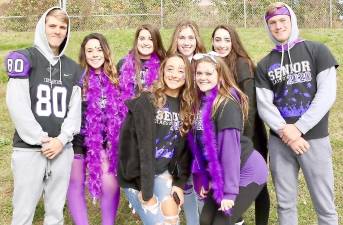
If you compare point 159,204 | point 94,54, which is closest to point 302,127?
point 159,204

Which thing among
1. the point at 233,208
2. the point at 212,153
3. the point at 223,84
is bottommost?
the point at 233,208

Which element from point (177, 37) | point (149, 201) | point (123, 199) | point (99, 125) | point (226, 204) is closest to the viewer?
point (226, 204)

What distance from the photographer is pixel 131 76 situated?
4.06 m

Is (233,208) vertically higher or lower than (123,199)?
higher

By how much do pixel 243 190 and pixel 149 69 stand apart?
1.47 m

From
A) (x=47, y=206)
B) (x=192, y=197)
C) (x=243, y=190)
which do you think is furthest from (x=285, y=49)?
(x=47, y=206)

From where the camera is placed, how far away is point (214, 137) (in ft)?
10.8

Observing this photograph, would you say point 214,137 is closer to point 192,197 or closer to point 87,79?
point 192,197

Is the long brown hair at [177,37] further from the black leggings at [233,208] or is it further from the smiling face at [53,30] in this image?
the black leggings at [233,208]

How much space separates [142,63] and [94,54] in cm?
46

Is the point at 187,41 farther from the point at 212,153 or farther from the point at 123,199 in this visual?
the point at 123,199

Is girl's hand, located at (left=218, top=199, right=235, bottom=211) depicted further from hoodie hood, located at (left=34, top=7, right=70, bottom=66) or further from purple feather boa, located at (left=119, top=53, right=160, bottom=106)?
hoodie hood, located at (left=34, top=7, right=70, bottom=66)

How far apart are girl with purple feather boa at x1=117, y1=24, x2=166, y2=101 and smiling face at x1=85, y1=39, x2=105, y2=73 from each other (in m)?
0.23

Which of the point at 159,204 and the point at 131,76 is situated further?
the point at 131,76
